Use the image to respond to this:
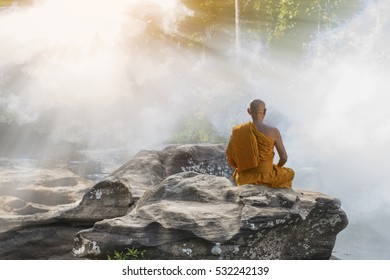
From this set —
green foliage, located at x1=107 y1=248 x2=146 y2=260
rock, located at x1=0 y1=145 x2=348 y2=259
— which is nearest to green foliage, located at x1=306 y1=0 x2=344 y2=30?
rock, located at x1=0 y1=145 x2=348 y2=259

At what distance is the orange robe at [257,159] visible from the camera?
747 cm

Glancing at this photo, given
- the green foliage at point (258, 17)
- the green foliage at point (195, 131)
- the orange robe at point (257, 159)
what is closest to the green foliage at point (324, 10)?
the green foliage at point (258, 17)

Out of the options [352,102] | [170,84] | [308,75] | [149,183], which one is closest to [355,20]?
[308,75]

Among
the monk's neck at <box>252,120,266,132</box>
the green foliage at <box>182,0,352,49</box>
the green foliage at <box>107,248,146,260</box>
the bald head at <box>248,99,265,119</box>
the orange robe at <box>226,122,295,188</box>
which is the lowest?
the green foliage at <box>107,248,146,260</box>

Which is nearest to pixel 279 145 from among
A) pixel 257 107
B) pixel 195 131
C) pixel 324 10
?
pixel 257 107

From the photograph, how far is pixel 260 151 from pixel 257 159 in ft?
0.47

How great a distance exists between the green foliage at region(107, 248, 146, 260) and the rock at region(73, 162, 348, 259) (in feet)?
0.22

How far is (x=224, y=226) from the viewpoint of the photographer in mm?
6426

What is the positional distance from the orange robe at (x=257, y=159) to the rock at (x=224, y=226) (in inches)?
9.2

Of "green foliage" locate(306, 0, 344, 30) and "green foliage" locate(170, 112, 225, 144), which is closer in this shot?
"green foliage" locate(306, 0, 344, 30)

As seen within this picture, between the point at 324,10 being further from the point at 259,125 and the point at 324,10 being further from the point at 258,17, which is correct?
the point at 259,125

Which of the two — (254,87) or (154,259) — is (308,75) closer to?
(254,87)

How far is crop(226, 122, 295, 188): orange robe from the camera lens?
24.5 feet

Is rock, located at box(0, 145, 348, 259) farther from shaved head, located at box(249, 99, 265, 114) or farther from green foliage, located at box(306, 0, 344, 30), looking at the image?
green foliage, located at box(306, 0, 344, 30)
